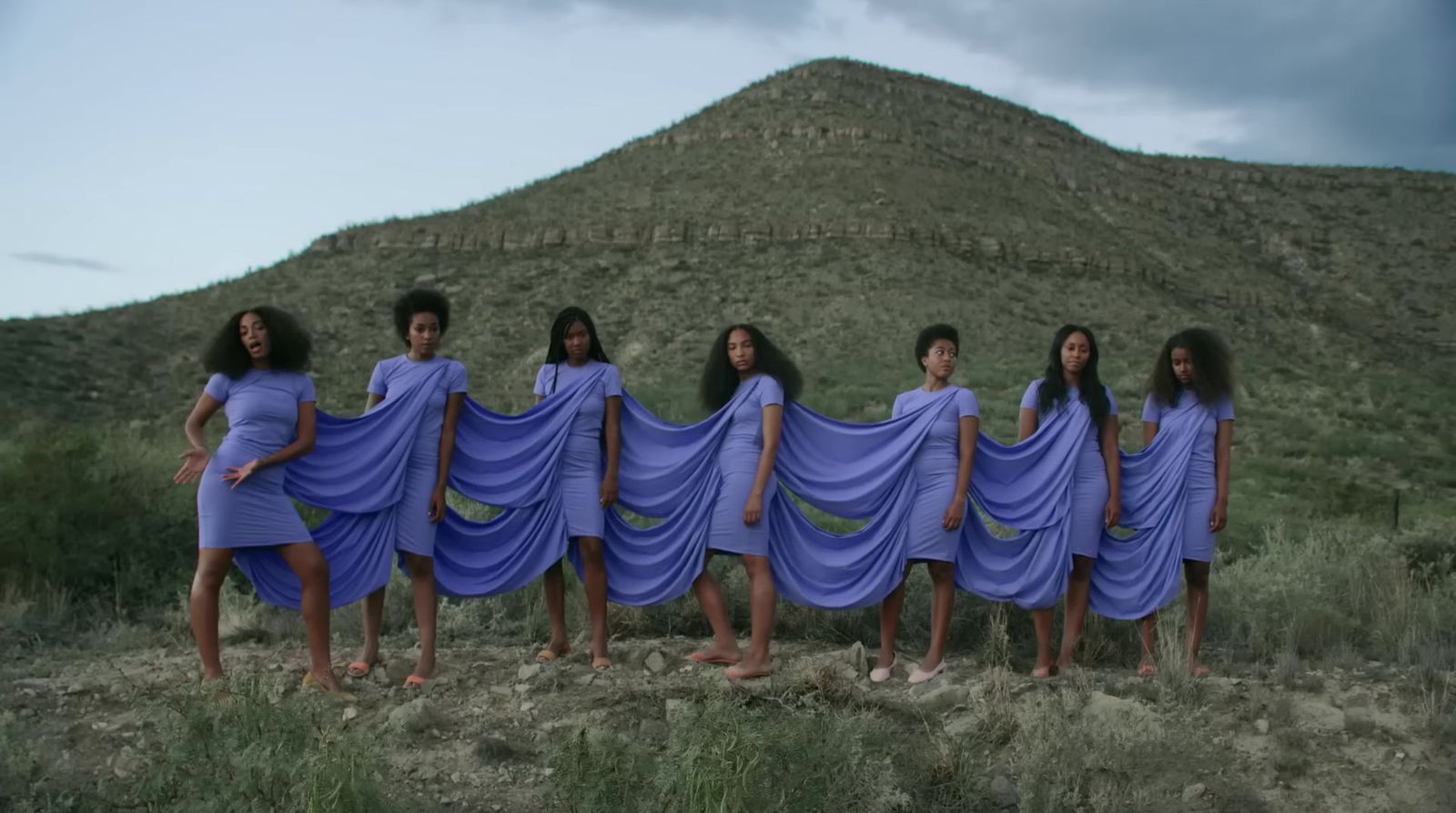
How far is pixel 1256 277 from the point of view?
1678 inches

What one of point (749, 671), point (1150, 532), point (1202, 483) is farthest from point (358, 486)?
point (1202, 483)

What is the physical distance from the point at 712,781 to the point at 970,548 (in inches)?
123

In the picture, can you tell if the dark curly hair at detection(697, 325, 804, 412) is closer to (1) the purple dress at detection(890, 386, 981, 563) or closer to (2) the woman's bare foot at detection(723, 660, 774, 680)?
(1) the purple dress at detection(890, 386, 981, 563)

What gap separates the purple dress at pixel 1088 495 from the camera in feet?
22.4

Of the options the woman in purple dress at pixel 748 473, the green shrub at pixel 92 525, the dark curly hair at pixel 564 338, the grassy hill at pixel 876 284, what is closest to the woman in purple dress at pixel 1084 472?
the woman in purple dress at pixel 748 473

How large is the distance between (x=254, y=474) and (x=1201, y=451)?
5.18 m

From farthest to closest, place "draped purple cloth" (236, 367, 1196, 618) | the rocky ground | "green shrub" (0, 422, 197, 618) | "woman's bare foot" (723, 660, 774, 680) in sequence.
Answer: "green shrub" (0, 422, 197, 618)
"draped purple cloth" (236, 367, 1196, 618)
"woman's bare foot" (723, 660, 774, 680)
the rocky ground

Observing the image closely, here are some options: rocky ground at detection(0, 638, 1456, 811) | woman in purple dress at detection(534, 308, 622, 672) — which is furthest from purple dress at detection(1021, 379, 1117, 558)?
woman in purple dress at detection(534, 308, 622, 672)

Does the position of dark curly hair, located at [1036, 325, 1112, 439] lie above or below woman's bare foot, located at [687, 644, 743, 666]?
above

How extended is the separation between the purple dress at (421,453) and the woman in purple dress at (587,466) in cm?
53

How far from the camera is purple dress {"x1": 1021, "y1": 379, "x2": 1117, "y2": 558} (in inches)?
269

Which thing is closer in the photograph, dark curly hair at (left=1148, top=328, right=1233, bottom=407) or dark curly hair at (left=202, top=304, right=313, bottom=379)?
dark curly hair at (left=202, top=304, right=313, bottom=379)

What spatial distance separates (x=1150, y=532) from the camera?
6973 mm

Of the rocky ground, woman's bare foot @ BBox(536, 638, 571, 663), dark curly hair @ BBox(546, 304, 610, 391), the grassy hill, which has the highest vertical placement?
the grassy hill
